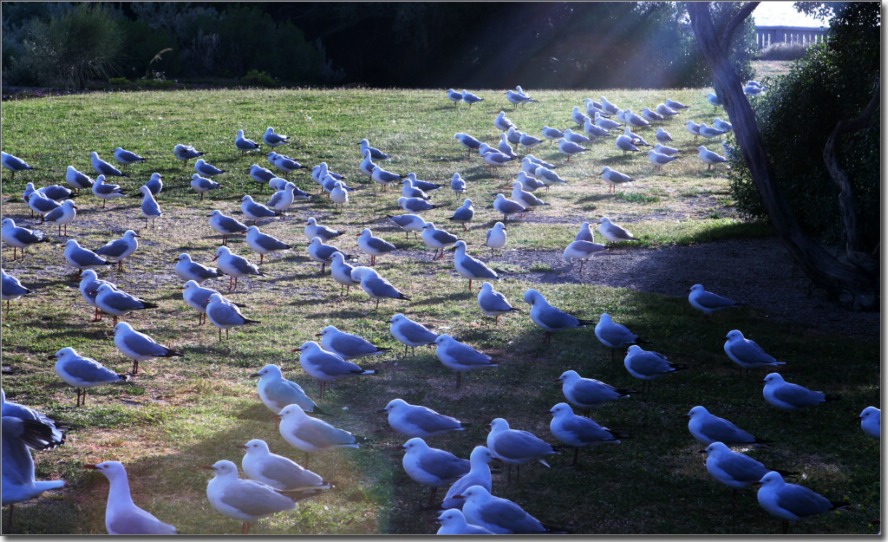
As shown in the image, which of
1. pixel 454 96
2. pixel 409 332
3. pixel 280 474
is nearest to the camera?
pixel 280 474

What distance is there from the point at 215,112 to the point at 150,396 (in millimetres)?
20190

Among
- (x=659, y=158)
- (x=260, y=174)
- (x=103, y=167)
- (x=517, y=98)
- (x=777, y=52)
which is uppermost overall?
(x=777, y=52)

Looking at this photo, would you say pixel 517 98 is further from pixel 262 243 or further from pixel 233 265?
pixel 233 265

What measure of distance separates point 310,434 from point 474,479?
154 centimetres

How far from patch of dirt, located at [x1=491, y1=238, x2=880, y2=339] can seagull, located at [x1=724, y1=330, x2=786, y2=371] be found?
8.66 ft

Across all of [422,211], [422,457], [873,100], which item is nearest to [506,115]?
[422,211]

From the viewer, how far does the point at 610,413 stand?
9.83 metres

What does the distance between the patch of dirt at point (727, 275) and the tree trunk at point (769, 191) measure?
366 mm

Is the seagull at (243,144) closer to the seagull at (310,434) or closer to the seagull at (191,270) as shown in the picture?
the seagull at (191,270)

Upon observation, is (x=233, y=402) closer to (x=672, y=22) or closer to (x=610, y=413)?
(x=610, y=413)

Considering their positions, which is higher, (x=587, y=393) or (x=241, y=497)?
(x=241, y=497)

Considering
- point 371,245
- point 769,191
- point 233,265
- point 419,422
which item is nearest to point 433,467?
point 419,422

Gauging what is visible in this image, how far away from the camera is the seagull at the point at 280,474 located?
740 cm

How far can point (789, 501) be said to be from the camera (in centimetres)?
737
